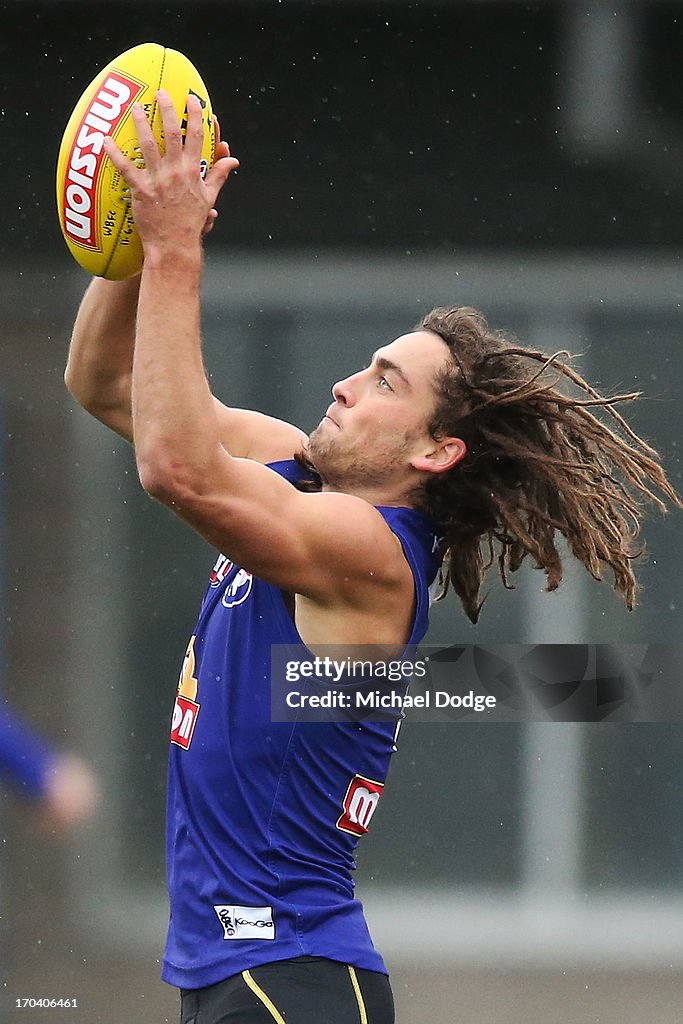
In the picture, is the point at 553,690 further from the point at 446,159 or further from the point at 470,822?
the point at 446,159

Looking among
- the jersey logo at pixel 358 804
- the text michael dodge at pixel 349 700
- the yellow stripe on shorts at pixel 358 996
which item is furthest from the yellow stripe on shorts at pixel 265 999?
the text michael dodge at pixel 349 700

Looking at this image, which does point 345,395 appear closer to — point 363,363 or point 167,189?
point 167,189

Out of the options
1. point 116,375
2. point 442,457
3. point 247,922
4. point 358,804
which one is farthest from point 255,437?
point 247,922

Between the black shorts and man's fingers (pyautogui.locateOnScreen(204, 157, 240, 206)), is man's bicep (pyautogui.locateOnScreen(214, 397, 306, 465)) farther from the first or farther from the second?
the black shorts

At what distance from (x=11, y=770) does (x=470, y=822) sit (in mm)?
1288

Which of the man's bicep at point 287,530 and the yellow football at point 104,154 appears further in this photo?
the yellow football at point 104,154

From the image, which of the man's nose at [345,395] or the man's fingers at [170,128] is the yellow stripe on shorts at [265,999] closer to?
the man's nose at [345,395]

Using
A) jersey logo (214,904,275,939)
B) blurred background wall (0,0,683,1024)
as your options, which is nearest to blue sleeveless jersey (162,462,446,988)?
jersey logo (214,904,275,939)

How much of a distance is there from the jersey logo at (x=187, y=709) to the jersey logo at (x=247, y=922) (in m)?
0.23

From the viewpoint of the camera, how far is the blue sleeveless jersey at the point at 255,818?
1.82m

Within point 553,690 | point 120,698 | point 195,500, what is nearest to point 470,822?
point 553,690

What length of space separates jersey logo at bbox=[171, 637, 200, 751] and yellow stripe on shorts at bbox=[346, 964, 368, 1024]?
1.22 ft

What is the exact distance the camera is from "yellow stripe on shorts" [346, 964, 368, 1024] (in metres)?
1.81

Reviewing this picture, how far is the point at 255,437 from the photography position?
2.20 meters
